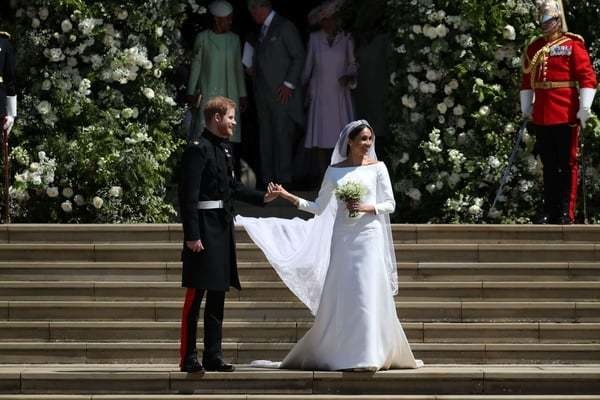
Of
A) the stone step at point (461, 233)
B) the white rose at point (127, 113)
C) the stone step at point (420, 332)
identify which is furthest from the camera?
the white rose at point (127, 113)

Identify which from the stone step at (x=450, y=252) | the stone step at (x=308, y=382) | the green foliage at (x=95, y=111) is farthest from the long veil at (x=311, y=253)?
the green foliage at (x=95, y=111)

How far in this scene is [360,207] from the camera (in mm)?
12406

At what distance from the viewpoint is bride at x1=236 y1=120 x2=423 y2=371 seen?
12234 millimetres

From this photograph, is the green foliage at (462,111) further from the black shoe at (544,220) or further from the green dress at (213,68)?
the green dress at (213,68)

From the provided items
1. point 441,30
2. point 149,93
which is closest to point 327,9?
point 441,30

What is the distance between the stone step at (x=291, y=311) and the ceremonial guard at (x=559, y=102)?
61.6 inches

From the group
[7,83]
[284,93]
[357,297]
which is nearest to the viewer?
[357,297]

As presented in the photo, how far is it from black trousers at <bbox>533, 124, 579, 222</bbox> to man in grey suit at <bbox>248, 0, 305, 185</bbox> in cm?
309

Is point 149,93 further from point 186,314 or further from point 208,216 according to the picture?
point 186,314

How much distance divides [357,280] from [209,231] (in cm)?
107

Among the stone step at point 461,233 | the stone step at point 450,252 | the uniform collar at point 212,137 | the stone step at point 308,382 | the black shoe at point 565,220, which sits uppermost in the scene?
the uniform collar at point 212,137

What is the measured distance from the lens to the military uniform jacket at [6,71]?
50.8 feet

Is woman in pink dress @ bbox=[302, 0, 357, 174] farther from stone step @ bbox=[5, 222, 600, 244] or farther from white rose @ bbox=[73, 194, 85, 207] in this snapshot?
stone step @ bbox=[5, 222, 600, 244]

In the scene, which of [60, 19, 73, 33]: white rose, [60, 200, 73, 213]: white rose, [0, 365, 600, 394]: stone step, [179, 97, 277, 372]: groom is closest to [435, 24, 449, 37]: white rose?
[60, 19, 73, 33]: white rose
